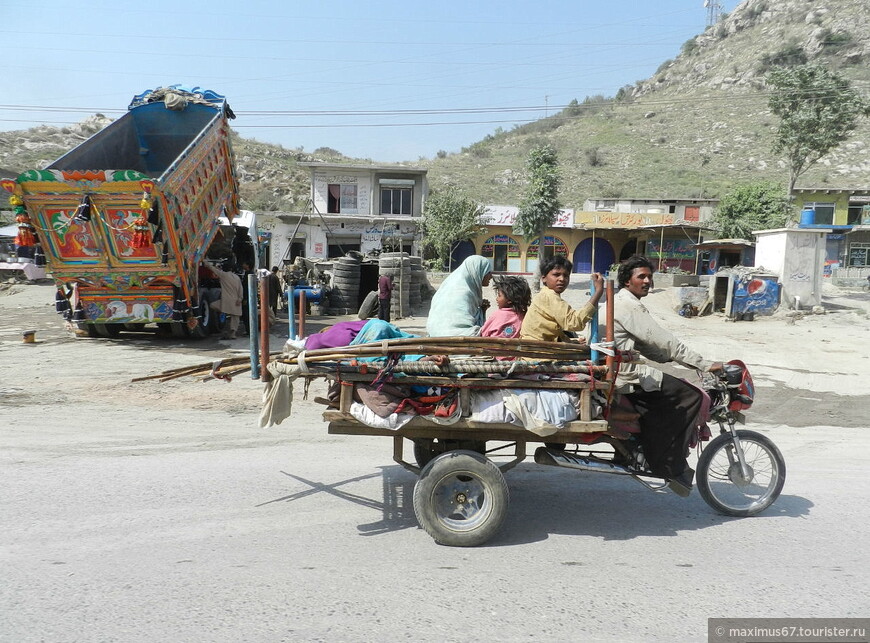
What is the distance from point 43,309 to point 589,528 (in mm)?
19550

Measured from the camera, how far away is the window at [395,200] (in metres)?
35.5

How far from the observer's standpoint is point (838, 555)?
3.73 m

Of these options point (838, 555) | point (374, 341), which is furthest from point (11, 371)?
point (838, 555)

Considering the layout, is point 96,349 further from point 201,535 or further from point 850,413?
point 850,413

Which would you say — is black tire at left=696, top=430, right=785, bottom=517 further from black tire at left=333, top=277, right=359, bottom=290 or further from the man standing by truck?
black tire at left=333, top=277, right=359, bottom=290

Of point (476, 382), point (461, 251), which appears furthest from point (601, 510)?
point (461, 251)

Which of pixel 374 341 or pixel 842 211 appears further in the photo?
pixel 842 211

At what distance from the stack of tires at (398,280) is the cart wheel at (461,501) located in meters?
13.4

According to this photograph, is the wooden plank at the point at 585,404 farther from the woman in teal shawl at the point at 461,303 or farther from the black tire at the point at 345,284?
the black tire at the point at 345,284

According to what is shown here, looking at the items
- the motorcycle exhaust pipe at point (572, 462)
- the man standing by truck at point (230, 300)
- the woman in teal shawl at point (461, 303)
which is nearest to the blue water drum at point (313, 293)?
the man standing by truck at point (230, 300)

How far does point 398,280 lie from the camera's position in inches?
677

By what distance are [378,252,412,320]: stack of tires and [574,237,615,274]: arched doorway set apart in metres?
24.1

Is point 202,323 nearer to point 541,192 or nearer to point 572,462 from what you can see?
point 572,462

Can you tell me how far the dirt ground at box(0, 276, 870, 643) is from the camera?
292 cm
